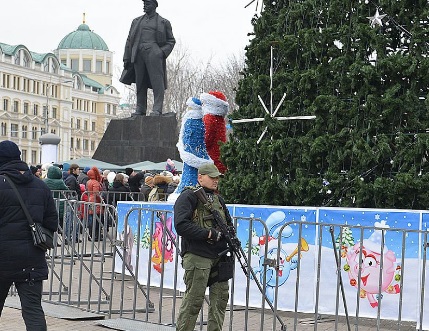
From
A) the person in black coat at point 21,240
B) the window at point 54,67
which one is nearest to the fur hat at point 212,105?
the person in black coat at point 21,240

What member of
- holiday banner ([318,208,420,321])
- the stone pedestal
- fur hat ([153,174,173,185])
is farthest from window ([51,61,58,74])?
holiday banner ([318,208,420,321])

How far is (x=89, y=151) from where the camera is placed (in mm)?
130750

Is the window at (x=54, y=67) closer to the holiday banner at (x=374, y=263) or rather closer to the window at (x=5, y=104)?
the window at (x=5, y=104)

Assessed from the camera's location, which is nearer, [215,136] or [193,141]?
[193,141]

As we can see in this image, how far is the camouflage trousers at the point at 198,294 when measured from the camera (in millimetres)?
8000

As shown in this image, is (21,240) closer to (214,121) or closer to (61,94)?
(214,121)

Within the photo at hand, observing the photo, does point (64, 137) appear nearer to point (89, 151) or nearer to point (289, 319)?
point (89, 151)

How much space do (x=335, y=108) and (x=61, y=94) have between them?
11086cm

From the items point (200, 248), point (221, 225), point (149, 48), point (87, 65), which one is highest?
point (87, 65)

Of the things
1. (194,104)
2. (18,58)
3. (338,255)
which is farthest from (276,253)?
(18,58)

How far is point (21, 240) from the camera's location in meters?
7.78

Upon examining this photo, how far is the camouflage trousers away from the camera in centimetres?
800

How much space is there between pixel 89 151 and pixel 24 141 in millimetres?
→ 20860

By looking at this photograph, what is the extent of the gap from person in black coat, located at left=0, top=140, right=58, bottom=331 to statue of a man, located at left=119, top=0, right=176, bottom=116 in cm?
1586
